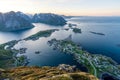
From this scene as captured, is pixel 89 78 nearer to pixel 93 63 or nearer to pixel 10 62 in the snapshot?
pixel 93 63

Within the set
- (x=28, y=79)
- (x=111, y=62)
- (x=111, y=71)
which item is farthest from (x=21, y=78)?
(x=111, y=62)

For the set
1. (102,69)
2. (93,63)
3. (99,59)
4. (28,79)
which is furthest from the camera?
(99,59)

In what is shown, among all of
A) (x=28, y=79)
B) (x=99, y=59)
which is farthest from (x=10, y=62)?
(x=28, y=79)

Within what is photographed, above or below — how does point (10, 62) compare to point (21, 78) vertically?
below

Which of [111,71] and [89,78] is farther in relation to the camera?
[111,71]

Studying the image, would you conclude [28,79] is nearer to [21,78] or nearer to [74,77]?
[21,78]

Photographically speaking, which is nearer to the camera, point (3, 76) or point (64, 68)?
point (3, 76)

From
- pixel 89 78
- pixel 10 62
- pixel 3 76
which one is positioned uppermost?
pixel 89 78

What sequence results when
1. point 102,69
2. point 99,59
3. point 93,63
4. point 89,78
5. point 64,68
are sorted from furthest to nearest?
point 99,59
point 93,63
point 102,69
point 64,68
point 89,78

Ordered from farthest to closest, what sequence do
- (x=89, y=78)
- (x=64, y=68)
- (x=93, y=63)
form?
(x=93, y=63)
(x=64, y=68)
(x=89, y=78)

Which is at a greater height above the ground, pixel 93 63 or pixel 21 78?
pixel 21 78
